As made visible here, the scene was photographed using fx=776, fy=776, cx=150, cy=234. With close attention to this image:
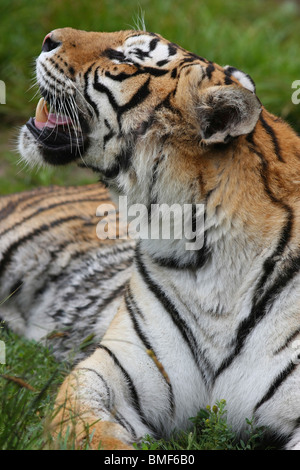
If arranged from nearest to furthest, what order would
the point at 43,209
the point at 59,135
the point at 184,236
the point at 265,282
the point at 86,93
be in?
the point at 265,282 < the point at 184,236 < the point at 86,93 < the point at 59,135 < the point at 43,209

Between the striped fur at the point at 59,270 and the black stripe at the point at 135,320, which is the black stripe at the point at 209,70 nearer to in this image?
the black stripe at the point at 135,320

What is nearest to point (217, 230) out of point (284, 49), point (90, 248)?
point (90, 248)

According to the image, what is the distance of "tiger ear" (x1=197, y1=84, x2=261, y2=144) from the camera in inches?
110

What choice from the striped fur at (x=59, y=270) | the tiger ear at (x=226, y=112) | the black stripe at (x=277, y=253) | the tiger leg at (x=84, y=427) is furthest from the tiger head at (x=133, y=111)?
the striped fur at (x=59, y=270)

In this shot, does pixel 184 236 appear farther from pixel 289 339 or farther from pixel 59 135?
pixel 59 135

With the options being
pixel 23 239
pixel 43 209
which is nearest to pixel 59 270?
pixel 23 239

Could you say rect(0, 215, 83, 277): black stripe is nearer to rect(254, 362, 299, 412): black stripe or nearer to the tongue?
the tongue

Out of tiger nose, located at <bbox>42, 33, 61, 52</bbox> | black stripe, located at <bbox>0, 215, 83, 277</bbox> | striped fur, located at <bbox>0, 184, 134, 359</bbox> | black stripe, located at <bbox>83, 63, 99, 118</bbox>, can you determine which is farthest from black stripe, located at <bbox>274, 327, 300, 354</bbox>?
black stripe, located at <bbox>0, 215, 83, 277</bbox>

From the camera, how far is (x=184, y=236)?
298 centimetres

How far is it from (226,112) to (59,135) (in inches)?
31.1

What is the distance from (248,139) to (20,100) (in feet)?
14.4
